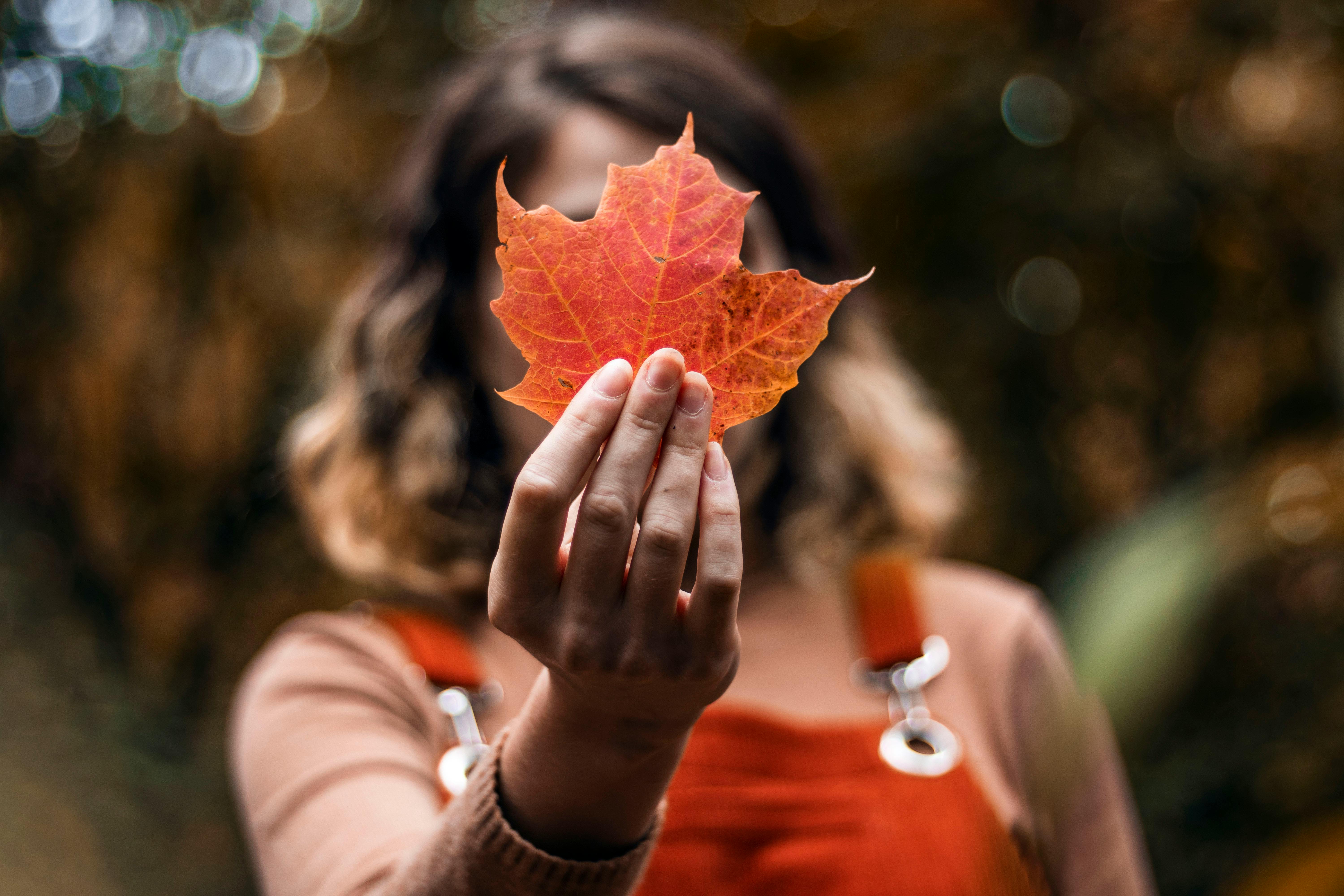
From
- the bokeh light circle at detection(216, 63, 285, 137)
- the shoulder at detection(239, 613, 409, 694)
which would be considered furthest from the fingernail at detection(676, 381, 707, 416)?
the bokeh light circle at detection(216, 63, 285, 137)

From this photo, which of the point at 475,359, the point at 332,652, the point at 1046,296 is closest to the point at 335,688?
the point at 332,652

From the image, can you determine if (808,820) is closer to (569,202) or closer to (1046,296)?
(569,202)

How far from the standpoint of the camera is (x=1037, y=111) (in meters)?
2.01

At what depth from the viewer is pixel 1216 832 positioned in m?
1.69

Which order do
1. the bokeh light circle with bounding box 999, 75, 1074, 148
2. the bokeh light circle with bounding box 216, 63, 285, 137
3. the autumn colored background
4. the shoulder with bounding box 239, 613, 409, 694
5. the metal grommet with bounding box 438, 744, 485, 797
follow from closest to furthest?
the metal grommet with bounding box 438, 744, 485, 797 < the shoulder with bounding box 239, 613, 409, 694 < the autumn colored background < the bokeh light circle with bounding box 999, 75, 1074, 148 < the bokeh light circle with bounding box 216, 63, 285, 137

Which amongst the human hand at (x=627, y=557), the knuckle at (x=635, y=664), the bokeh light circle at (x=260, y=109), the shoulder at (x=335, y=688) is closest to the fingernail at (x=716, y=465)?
the human hand at (x=627, y=557)

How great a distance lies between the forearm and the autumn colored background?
5.03 feet

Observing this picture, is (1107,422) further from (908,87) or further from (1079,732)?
(1079,732)

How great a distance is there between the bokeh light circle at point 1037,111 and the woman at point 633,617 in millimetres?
854

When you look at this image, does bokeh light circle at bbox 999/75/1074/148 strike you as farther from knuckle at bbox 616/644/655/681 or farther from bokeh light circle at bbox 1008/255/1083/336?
knuckle at bbox 616/644/655/681

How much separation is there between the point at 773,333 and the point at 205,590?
7.15ft

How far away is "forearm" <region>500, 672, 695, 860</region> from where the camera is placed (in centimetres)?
52

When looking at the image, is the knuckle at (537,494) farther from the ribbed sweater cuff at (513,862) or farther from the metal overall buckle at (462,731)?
the metal overall buckle at (462,731)

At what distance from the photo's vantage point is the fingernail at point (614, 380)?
18.7 inches
